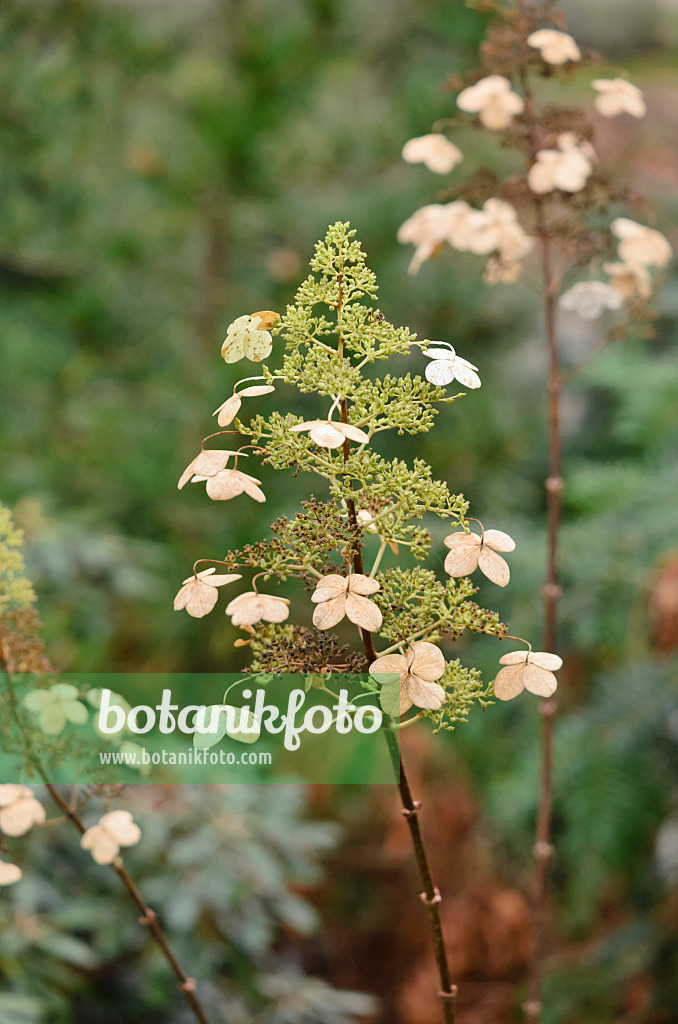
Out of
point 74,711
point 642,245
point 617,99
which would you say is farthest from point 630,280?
point 74,711

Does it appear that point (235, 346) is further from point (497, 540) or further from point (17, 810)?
point (17, 810)

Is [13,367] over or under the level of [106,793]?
over

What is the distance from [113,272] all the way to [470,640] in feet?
3.81

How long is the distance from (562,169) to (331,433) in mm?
472

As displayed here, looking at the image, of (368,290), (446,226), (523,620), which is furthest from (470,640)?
(368,290)

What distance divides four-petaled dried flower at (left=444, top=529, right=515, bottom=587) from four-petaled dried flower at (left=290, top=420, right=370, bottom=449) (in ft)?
0.19

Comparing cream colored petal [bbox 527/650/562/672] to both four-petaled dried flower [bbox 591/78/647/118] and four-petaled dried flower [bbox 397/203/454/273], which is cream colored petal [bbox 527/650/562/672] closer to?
four-petaled dried flower [bbox 397/203/454/273]

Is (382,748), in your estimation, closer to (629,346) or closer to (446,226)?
(446,226)

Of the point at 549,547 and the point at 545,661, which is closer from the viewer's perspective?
the point at 545,661

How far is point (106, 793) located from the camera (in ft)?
1.28

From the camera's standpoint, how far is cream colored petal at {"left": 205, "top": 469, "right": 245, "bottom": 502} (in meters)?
0.29

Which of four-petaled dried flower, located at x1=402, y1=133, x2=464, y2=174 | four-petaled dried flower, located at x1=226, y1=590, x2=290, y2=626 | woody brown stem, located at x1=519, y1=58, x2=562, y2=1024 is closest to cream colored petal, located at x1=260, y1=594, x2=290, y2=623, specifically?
four-petaled dried flower, located at x1=226, y1=590, x2=290, y2=626

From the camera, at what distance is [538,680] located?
0.31 m

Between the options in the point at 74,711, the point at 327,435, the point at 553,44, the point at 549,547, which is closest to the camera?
the point at 327,435
